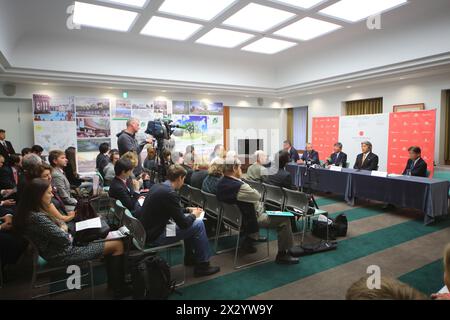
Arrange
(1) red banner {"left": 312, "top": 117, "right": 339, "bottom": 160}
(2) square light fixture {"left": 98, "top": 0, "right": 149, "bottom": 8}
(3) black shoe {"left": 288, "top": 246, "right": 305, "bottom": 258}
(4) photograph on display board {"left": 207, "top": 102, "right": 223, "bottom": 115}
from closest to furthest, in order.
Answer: (3) black shoe {"left": 288, "top": 246, "right": 305, "bottom": 258}
(2) square light fixture {"left": 98, "top": 0, "right": 149, "bottom": 8}
(1) red banner {"left": 312, "top": 117, "right": 339, "bottom": 160}
(4) photograph on display board {"left": 207, "top": 102, "right": 223, "bottom": 115}

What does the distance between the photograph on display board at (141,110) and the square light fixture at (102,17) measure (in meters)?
2.51

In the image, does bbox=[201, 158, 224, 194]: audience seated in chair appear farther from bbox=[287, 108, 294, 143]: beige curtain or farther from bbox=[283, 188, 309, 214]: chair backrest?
bbox=[287, 108, 294, 143]: beige curtain

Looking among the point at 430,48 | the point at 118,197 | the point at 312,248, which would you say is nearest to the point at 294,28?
the point at 430,48

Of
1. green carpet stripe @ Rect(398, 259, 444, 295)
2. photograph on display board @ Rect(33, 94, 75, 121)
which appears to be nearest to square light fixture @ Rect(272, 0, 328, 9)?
green carpet stripe @ Rect(398, 259, 444, 295)

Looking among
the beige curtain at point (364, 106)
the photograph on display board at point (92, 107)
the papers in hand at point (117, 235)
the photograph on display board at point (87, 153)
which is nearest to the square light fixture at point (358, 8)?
the beige curtain at point (364, 106)

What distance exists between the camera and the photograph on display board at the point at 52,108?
6832mm

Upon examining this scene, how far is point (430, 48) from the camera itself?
17.7 feet

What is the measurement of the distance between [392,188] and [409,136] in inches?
96.5

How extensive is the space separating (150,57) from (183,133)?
250 centimetres

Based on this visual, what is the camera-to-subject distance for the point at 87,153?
7465 mm

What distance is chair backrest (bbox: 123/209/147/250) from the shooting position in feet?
7.91

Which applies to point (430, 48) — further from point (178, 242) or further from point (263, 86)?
point (178, 242)

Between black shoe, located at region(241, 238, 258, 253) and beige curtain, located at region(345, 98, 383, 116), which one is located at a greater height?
beige curtain, located at region(345, 98, 383, 116)

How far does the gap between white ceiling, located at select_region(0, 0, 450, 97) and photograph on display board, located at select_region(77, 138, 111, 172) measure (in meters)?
1.63
